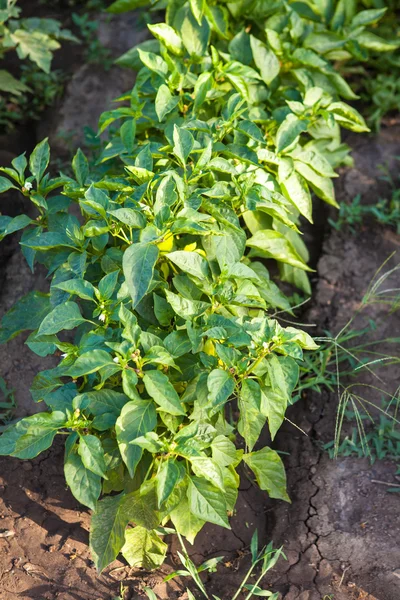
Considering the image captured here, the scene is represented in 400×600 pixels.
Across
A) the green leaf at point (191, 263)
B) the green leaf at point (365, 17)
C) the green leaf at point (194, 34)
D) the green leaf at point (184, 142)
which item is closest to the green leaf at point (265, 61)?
the green leaf at point (194, 34)

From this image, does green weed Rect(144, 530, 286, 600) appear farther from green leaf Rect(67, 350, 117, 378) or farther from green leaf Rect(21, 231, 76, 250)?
green leaf Rect(21, 231, 76, 250)

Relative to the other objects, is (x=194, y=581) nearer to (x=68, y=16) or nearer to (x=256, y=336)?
(x=256, y=336)

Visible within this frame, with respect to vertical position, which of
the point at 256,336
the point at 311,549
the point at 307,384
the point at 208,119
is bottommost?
the point at 311,549

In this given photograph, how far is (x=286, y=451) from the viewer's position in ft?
8.42

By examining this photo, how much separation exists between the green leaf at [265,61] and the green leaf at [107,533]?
5.84ft

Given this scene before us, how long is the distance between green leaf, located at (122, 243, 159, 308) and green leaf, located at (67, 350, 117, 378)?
18 centimetres

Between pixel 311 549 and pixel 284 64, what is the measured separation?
2.00m

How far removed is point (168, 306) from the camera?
207 cm

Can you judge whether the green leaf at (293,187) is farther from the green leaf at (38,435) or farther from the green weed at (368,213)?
the green leaf at (38,435)

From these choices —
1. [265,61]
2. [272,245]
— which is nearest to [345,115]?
[265,61]

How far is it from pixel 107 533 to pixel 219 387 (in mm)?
616

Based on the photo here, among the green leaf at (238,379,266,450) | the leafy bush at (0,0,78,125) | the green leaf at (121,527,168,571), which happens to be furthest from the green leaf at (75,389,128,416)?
the leafy bush at (0,0,78,125)

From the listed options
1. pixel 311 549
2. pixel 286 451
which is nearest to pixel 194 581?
pixel 311 549

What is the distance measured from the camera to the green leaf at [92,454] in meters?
1.80
